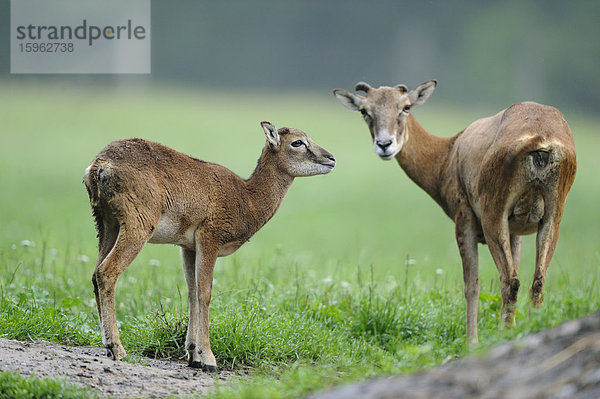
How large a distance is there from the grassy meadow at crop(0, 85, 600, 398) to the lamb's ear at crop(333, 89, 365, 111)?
184 cm

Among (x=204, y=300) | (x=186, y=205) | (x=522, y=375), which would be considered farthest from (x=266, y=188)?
(x=522, y=375)

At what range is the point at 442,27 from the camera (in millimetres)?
49094

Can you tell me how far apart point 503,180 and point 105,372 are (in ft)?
11.9

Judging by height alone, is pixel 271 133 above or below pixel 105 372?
above

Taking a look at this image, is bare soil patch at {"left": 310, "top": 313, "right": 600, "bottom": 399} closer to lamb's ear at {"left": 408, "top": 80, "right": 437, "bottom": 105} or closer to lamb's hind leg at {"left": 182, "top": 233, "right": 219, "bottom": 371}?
lamb's hind leg at {"left": 182, "top": 233, "right": 219, "bottom": 371}

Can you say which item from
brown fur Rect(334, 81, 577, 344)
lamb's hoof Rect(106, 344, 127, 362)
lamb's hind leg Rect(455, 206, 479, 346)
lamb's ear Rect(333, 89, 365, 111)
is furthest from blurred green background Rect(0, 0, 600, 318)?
lamb's hoof Rect(106, 344, 127, 362)

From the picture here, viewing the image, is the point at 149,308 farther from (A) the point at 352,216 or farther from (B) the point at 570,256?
(A) the point at 352,216

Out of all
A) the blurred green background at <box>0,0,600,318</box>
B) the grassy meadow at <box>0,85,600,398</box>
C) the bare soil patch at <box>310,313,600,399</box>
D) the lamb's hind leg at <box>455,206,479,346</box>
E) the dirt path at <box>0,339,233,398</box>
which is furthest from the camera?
the blurred green background at <box>0,0,600,318</box>

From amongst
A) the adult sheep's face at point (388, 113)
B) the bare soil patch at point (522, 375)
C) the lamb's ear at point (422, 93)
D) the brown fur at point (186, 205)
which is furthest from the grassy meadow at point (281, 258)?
the lamb's ear at point (422, 93)

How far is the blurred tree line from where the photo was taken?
45.3 metres

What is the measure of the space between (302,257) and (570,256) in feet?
18.9

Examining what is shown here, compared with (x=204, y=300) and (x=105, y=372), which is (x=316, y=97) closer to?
(x=204, y=300)

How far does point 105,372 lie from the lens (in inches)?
237

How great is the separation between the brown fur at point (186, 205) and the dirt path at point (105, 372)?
261mm
